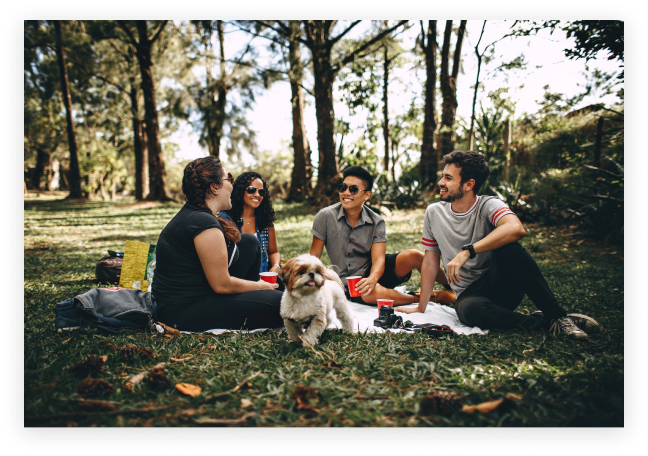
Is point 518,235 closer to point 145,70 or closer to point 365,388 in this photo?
point 365,388

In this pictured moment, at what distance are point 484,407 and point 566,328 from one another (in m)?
1.44

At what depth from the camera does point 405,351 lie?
262cm

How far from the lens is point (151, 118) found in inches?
634

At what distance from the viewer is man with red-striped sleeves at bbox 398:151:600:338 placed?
9.65ft

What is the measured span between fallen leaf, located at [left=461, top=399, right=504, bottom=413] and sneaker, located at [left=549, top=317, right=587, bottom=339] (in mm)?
1305

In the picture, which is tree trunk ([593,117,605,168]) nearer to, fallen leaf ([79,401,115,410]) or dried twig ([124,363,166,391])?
dried twig ([124,363,166,391])

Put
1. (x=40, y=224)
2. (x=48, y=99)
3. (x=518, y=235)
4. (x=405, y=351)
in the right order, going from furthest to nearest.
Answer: (x=48, y=99), (x=40, y=224), (x=518, y=235), (x=405, y=351)

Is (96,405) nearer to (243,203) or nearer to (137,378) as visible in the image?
(137,378)

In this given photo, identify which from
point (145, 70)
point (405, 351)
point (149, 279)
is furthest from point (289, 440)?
point (145, 70)

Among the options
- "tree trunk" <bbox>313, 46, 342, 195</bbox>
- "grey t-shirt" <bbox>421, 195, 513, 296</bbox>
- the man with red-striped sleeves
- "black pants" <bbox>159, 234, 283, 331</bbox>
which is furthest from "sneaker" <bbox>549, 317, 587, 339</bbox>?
"tree trunk" <bbox>313, 46, 342, 195</bbox>

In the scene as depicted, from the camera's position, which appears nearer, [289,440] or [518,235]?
[289,440]

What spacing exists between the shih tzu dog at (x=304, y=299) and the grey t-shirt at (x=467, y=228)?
3.87ft

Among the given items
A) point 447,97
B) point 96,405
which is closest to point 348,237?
point 96,405

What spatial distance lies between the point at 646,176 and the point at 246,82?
48.0 ft
